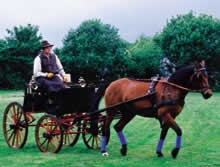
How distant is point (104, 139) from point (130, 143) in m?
2.50

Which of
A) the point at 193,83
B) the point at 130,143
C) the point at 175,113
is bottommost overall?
the point at 130,143

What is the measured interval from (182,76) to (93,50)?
60016 millimetres

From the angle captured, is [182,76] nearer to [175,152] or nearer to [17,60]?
[175,152]

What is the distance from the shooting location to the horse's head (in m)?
10.4

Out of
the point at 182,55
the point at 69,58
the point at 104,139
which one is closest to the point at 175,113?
the point at 104,139

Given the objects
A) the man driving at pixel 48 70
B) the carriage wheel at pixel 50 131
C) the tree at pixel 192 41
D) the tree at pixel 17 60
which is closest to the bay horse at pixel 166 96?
the carriage wheel at pixel 50 131

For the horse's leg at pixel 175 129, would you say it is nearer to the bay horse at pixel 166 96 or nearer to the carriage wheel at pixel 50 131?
the bay horse at pixel 166 96

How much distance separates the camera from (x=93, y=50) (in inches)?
2776

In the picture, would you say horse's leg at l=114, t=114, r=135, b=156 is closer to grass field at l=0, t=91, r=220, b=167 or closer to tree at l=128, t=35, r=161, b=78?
grass field at l=0, t=91, r=220, b=167

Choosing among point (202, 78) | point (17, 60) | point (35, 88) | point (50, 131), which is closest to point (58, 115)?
point (50, 131)

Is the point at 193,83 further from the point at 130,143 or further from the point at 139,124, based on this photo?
the point at 139,124

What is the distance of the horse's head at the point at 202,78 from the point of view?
34.1 ft

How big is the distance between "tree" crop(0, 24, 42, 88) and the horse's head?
2264 inches

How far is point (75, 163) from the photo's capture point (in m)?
9.86
